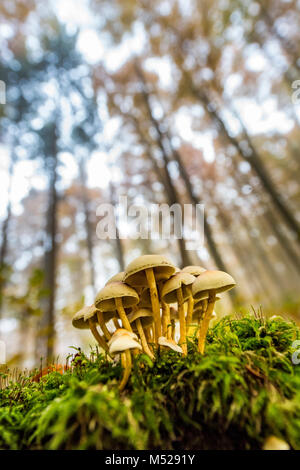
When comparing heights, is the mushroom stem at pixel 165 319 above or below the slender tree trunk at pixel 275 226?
below

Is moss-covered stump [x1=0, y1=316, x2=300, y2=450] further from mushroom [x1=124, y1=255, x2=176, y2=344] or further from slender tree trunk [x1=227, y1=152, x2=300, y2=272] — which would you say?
slender tree trunk [x1=227, y1=152, x2=300, y2=272]

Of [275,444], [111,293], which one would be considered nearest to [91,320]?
[111,293]

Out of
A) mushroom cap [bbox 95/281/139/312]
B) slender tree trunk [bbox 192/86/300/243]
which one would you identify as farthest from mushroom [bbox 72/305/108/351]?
slender tree trunk [bbox 192/86/300/243]

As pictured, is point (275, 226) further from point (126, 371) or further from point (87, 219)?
point (126, 371)

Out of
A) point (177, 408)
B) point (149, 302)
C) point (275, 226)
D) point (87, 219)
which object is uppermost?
point (87, 219)

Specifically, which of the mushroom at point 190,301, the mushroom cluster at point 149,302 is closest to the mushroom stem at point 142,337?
the mushroom cluster at point 149,302

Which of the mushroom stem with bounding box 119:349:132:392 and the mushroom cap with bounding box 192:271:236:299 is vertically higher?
the mushroom cap with bounding box 192:271:236:299

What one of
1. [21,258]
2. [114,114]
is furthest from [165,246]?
[21,258]

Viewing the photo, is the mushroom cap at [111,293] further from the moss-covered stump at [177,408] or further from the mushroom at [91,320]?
the moss-covered stump at [177,408]
